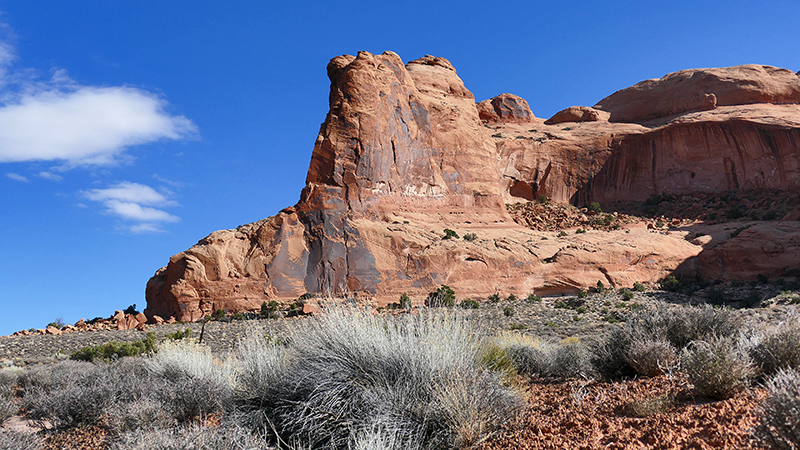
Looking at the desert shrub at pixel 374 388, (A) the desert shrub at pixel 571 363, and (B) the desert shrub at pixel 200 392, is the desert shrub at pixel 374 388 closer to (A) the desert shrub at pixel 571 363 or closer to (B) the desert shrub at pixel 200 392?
(B) the desert shrub at pixel 200 392

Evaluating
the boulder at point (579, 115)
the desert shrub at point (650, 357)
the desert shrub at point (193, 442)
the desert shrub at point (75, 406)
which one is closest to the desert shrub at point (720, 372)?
the desert shrub at point (650, 357)

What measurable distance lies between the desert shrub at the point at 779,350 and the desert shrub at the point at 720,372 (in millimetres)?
304

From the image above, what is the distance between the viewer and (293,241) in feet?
101

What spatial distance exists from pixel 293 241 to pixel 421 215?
10.1m

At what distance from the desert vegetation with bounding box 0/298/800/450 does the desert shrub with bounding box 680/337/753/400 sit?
0.5 inches

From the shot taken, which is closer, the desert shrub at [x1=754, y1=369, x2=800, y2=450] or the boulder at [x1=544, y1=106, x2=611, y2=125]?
the desert shrub at [x1=754, y1=369, x2=800, y2=450]

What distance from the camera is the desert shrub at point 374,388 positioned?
535 centimetres

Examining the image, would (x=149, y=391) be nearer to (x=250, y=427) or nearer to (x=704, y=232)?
(x=250, y=427)

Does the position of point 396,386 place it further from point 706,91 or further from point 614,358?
point 706,91

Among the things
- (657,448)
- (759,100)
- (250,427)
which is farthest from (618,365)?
(759,100)

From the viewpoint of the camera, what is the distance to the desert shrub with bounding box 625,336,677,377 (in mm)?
6957

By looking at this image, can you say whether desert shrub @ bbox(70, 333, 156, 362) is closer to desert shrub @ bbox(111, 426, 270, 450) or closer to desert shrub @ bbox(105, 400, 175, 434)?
desert shrub @ bbox(105, 400, 175, 434)

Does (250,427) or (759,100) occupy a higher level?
(759,100)

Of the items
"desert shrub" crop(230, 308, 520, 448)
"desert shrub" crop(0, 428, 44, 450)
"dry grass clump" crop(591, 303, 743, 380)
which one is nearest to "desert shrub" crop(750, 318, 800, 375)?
"dry grass clump" crop(591, 303, 743, 380)
